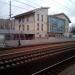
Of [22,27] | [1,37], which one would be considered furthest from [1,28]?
[22,27]

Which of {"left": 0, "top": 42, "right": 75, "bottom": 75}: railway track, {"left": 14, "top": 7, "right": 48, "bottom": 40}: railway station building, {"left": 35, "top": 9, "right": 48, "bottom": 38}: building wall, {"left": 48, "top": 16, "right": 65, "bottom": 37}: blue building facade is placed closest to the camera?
{"left": 0, "top": 42, "right": 75, "bottom": 75}: railway track

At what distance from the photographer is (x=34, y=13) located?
138ft

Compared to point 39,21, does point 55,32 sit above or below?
below

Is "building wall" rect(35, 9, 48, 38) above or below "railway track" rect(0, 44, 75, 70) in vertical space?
above

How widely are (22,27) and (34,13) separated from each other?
644 centimetres

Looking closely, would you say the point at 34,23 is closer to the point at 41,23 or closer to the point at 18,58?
the point at 41,23

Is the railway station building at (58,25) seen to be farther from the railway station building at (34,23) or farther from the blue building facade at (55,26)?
the railway station building at (34,23)

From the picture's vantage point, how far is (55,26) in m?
53.2

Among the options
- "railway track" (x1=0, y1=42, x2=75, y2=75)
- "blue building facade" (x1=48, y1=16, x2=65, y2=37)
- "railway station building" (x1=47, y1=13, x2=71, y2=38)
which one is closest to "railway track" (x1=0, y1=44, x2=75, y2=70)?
"railway track" (x1=0, y1=42, x2=75, y2=75)

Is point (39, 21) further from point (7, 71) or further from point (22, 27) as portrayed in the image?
point (7, 71)

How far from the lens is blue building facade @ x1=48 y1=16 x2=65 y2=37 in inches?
1940

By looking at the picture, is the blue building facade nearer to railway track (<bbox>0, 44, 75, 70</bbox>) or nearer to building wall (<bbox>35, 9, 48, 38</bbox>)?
building wall (<bbox>35, 9, 48, 38</bbox>)

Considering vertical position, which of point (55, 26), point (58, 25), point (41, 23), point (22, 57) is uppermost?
point (41, 23)

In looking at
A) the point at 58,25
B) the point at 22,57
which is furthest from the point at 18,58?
the point at 58,25
